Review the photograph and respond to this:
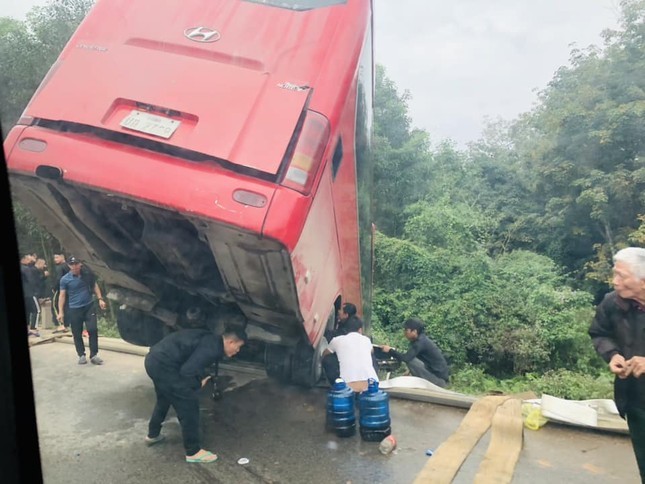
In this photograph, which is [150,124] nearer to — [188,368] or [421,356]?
[188,368]

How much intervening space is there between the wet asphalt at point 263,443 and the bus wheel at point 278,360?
0.28 metres

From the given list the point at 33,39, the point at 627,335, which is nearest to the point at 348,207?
the point at 627,335

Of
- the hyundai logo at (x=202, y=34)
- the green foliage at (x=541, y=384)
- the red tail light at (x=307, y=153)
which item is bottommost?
the green foliage at (x=541, y=384)

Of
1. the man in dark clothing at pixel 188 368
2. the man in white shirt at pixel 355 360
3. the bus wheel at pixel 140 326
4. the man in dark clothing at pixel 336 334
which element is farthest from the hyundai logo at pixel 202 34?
the man in dark clothing at pixel 336 334

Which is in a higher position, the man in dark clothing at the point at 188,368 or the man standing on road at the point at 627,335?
the man standing on road at the point at 627,335

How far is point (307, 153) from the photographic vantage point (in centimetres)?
304

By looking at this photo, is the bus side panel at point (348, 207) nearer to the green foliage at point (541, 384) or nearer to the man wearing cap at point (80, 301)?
the green foliage at point (541, 384)

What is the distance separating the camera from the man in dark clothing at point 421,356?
17.2ft

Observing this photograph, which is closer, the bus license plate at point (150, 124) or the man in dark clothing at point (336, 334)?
the bus license plate at point (150, 124)

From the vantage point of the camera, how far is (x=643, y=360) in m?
2.58

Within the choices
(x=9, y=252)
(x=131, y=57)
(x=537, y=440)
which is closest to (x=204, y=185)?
(x=131, y=57)

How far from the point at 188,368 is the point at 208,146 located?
1.38 meters

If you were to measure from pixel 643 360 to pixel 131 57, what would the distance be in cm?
307

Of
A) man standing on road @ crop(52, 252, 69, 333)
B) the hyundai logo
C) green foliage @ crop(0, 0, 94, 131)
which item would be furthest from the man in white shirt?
green foliage @ crop(0, 0, 94, 131)
